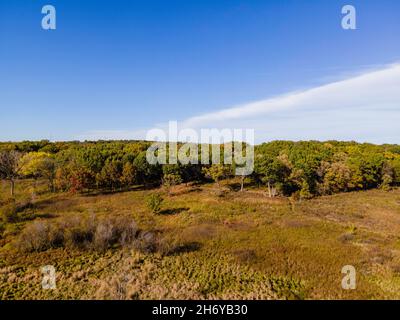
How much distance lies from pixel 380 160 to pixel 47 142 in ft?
324

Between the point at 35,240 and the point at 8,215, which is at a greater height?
the point at 8,215

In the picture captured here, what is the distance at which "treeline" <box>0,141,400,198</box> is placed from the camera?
163ft

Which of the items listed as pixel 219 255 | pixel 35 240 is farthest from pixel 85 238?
pixel 219 255

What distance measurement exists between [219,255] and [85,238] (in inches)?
520

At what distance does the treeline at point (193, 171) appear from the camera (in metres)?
49.7

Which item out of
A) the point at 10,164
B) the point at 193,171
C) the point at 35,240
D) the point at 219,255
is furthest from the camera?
the point at 193,171

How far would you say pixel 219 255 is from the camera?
23.3 metres

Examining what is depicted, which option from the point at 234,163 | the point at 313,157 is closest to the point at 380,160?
the point at 313,157

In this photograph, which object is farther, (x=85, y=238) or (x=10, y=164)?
(x=10, y=164)

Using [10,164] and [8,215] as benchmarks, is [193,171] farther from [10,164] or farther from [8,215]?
[8,215]

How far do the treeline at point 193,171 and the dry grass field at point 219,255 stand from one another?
946 centimetres

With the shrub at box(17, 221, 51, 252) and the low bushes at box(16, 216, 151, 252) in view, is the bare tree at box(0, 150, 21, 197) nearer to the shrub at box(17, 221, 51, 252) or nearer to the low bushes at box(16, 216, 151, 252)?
the shrub at box(17, 221, 51, 252)

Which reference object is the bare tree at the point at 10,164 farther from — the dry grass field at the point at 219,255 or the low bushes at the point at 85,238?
the low bushes at the point at 85,238

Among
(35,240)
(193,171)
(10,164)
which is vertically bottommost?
(35,240)
